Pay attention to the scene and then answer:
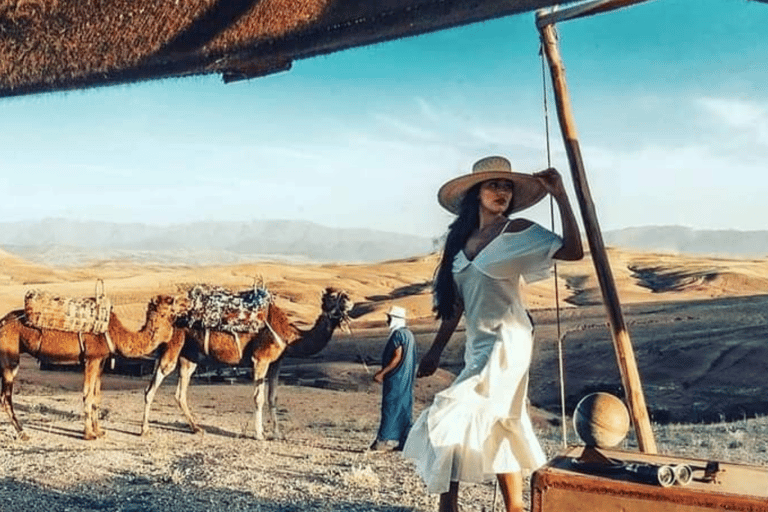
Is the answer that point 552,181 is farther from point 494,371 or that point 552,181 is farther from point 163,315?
point 163,315

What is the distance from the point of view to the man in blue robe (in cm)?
1079

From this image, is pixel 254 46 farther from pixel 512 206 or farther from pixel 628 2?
pixel 512 206

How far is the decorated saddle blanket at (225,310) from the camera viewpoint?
12.9 m

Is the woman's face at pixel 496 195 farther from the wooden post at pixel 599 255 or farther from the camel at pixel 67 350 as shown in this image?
the camel at pixel 67 350

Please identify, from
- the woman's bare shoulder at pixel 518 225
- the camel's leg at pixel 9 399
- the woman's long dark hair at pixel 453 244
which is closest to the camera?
the woman's bare shoulder at pixel 518 225

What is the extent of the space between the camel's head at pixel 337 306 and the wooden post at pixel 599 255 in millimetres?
8947

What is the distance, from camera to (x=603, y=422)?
3.25 m

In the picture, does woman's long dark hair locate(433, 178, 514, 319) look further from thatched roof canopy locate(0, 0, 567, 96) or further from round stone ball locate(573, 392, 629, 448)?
thatched roof canopy locate(0, 0, 567, 96)

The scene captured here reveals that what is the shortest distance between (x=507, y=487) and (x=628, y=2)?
221 centimetres

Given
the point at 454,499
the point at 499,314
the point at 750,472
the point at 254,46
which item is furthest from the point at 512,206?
the point at 254,46

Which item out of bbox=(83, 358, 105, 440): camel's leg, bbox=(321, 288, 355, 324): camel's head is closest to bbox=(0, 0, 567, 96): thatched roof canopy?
bbox=(83, 358, 105, 440): camel's leg

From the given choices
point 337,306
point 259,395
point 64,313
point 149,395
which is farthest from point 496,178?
point 149,395

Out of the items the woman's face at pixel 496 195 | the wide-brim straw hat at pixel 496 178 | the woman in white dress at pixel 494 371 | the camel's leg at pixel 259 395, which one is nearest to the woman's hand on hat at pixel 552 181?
the woman in white dress at pixel 494 371

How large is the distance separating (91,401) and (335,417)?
15.0 feet
